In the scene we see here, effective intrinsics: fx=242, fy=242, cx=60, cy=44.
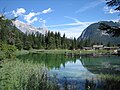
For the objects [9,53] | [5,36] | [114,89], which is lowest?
[114,89]

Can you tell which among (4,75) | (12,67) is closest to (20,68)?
(12,67)

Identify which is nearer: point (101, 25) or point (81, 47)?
point (101, 25)

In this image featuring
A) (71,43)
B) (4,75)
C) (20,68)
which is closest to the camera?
(4,75)

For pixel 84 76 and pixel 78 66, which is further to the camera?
pixel 78 66

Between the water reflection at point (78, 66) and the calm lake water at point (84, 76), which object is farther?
the water reflection at point (78, 66)

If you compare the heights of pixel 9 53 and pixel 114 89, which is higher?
pixel 9 53

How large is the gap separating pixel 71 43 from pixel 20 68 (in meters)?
136

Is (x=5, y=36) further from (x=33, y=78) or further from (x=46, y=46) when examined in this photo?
(x=46, y=46)

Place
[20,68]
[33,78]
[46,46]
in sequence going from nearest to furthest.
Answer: [33,78], [20,68], [46,46]

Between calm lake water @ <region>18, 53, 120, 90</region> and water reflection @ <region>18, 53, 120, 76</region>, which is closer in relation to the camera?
calm lake water @ <region>18, 53, 120, 90</region>

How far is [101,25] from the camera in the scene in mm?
14789

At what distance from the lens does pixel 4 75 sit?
54.7 ft

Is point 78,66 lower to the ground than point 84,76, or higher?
lower

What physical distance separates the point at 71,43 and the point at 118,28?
141m
